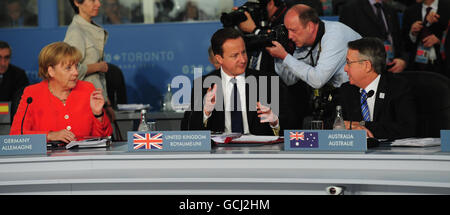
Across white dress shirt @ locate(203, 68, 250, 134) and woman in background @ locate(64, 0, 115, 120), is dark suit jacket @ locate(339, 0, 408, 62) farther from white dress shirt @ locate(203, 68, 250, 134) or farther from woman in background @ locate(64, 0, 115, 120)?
woman in background @ locate(64, 0, 115, 120)

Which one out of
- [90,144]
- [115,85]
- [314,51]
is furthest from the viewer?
[115,85]

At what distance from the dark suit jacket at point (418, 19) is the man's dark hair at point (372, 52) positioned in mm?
1751

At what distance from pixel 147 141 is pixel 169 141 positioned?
0.08 metres

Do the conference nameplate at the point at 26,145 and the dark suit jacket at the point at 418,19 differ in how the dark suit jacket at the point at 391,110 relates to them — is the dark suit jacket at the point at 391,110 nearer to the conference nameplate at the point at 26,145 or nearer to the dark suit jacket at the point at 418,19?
the conference nameplate at the point at 26,145

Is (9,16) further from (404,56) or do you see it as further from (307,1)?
(404,56)

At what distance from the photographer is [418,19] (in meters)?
4.46

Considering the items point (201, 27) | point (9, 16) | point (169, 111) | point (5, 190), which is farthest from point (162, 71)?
point (5, 190)

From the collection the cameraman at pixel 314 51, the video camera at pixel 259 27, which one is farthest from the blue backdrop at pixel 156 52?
the cameraman at pixel 314 51

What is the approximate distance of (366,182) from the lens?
1.87m

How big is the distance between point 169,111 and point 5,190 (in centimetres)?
234

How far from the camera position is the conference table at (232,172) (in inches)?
74.8

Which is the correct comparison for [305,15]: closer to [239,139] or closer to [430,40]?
[239,139]

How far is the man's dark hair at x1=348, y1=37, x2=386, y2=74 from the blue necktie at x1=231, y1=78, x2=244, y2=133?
60 centimetres

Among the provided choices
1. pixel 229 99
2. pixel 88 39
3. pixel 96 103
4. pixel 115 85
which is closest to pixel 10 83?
pixel 115 85
